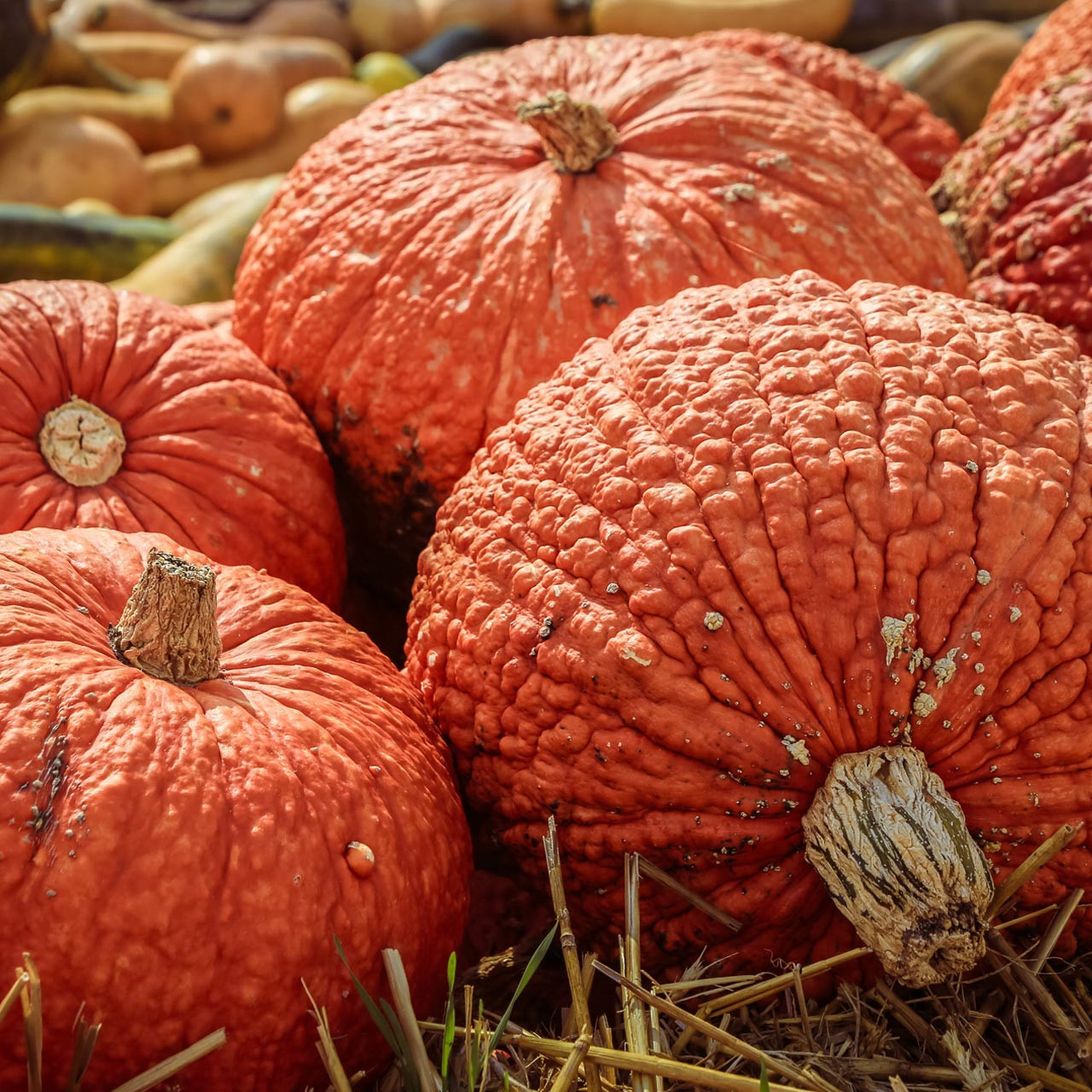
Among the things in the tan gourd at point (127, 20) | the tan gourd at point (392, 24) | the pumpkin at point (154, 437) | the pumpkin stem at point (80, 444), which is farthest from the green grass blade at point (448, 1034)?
the tan gourd at point (127, 20)

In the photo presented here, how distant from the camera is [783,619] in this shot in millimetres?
1712

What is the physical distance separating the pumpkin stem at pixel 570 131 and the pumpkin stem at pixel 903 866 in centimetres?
135

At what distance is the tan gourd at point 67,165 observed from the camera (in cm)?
673

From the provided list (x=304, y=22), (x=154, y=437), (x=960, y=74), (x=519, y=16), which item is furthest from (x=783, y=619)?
(x=304, y=22)

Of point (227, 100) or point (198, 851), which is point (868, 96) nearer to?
point (198, 851)

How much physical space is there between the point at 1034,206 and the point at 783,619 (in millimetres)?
1595

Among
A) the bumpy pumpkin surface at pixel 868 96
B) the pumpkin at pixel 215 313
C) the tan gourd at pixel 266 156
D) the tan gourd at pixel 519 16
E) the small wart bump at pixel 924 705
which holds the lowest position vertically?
the tan gourd at pixel 266 156

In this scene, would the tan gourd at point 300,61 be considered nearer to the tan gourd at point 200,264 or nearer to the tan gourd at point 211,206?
the tan gourd at point 211,206

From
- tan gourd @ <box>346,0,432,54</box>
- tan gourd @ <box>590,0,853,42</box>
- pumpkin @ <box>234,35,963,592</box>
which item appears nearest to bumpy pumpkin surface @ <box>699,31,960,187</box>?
pumpkin @ <box>234,35,963,592</box>

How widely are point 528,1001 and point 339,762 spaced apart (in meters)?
0.60

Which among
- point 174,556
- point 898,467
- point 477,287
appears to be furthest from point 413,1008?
point 477,287

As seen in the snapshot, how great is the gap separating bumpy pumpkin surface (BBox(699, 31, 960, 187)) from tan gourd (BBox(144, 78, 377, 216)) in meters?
4.31

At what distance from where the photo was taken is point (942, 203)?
315 cm

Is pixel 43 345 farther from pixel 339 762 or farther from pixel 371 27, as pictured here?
pixel 371 27
